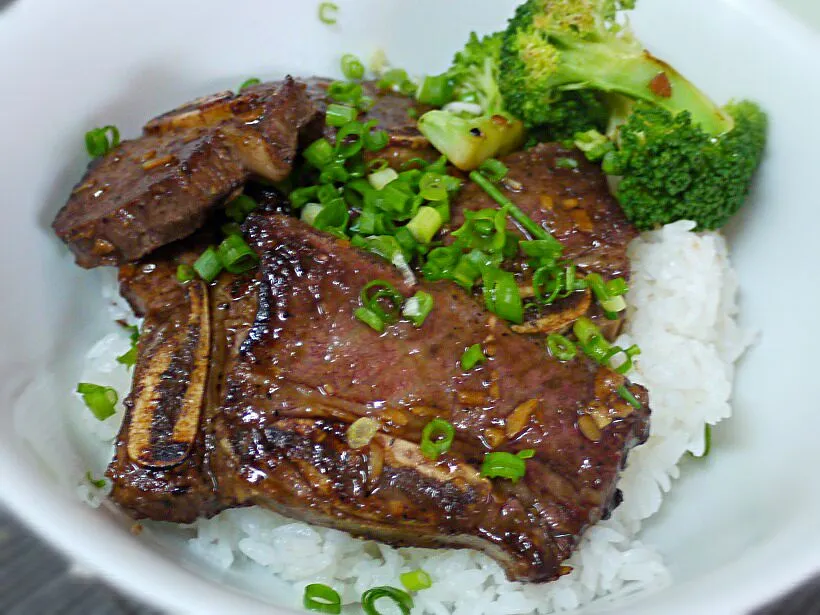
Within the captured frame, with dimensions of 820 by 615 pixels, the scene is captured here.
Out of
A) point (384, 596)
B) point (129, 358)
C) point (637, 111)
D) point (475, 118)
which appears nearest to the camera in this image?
point (384, 596)

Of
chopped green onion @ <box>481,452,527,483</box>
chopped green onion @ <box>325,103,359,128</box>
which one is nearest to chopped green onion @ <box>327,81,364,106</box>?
chopped green onion @ <box>325,103,359,128</box>

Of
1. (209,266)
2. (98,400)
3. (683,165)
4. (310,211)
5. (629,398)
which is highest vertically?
(683,165)

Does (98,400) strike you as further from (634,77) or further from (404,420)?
(634,77)

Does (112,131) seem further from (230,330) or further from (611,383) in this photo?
(611,383)

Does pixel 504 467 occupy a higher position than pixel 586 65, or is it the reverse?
pixel 586 65

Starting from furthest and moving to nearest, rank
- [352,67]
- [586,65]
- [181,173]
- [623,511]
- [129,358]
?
[352,67] → [586,65] → [129,358] → [623,511] → [181,173]

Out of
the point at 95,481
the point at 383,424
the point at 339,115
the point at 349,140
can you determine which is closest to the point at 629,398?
the point at 383,424

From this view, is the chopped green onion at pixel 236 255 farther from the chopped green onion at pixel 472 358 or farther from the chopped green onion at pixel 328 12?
the chopped green onion at pixel 328 12
